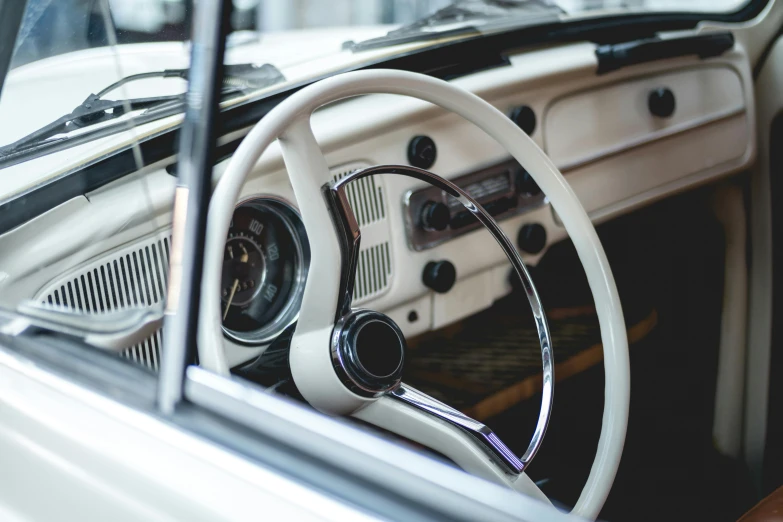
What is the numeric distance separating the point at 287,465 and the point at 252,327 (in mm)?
666

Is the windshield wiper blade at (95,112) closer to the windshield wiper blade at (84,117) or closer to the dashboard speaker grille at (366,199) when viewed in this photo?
the windshield wiper blade at (84,117)

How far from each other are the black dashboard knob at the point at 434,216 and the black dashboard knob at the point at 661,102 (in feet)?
2.34

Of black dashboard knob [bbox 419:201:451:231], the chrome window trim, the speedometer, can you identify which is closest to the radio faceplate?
black dashboard knob [bbox 419:201:451:231]

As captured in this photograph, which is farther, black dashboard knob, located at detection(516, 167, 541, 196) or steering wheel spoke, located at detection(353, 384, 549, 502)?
black dashboard knob, located at detection(516, 167, 541, 196)

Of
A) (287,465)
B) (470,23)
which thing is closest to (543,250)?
(470,23)

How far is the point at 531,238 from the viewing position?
1.82 m

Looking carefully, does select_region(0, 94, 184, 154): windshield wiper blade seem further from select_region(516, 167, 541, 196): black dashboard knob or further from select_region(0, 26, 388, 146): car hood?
select_region(516, 167, 541, 196): black dashboard knob

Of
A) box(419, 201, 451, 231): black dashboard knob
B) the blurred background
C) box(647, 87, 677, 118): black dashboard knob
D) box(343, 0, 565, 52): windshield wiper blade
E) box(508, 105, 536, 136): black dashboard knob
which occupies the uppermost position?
the blurred background

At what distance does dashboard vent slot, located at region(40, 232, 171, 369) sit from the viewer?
112 cm

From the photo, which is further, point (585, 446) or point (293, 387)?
point (585, 446)

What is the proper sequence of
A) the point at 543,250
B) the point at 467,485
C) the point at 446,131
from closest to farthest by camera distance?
the point at 467,485, the point at 446,131, the point at 543,250

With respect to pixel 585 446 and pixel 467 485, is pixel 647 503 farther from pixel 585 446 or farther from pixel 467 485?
pixel 467 485

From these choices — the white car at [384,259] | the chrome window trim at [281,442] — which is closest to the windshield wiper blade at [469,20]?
the white car at [384,259]

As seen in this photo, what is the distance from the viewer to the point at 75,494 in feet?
2.80
